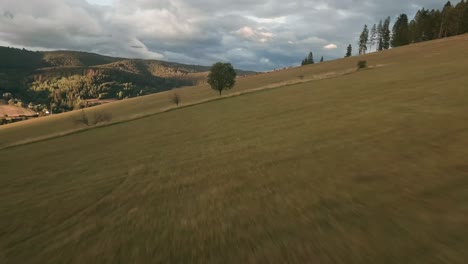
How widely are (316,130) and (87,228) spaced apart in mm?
12709

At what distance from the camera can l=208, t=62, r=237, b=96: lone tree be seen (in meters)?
73.7

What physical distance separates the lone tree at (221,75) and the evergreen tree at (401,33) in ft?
284

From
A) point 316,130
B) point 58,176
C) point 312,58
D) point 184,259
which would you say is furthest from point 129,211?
point 312,58

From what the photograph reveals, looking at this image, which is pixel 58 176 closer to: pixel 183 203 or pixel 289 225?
pixel 183 203

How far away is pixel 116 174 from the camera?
13.3 metres

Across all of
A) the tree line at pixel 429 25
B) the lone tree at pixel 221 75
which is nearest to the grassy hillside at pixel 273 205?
the lone tree at pixel 221 75

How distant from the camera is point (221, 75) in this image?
7388 centimetres

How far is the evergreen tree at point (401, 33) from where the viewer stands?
118 meters

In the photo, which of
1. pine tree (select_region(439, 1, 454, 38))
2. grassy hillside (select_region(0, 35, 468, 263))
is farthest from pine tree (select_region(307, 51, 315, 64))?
grassy hillside (select_region(0, 35, 468, 263))

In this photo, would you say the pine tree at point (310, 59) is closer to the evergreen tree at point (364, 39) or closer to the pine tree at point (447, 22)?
the evergreen tree at point (364, 39)

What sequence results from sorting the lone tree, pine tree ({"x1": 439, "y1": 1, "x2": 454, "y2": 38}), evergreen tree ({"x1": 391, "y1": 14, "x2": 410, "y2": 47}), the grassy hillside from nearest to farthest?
the grassy hillside, the lone tree, pine tree ({"x1": 439, "y1": 1, "x2": 454, "y2": 38}), evergreen tree ({"x1": 391, "y1": 14, "x2": 410, "y2": 47})

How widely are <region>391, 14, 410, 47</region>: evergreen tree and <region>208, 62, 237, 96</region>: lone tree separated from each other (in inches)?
3403

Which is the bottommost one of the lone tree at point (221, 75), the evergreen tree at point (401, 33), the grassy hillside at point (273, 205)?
the grassy hillside at point (273, 205)

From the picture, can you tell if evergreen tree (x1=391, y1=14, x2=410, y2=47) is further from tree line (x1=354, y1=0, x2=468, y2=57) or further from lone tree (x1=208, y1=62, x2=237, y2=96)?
lone tree (x1=208, y1=62, x2=237, y2=96)
